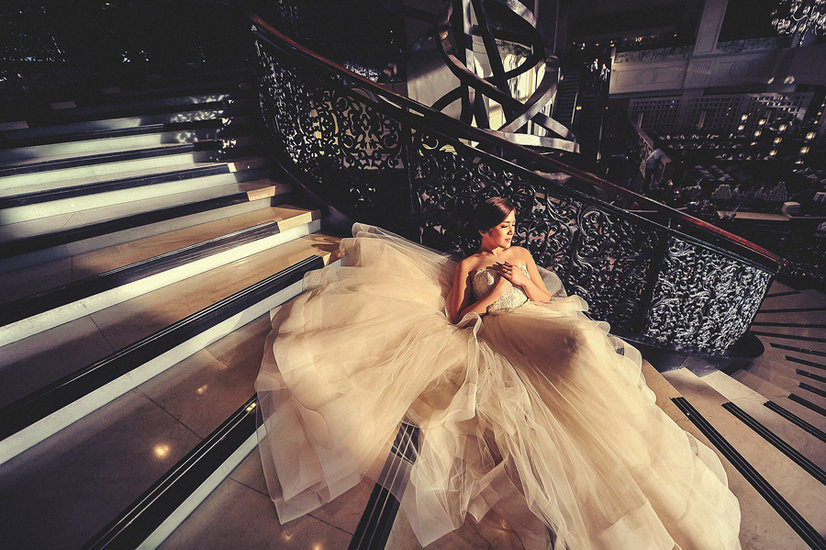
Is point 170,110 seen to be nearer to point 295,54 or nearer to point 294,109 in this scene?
point 294,109

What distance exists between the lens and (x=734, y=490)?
5.90ft

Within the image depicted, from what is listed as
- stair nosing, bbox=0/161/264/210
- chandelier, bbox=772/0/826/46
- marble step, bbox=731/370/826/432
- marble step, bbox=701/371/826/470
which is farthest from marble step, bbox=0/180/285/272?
chandelier, bbox=772/0/826/46

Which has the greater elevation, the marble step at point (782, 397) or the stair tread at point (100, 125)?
the stair tread at point (100, 125)

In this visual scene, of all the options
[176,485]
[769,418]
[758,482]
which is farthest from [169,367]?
[769,418]

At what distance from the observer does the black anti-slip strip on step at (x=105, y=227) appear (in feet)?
6.24

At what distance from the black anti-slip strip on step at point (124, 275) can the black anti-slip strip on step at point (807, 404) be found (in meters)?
5.36

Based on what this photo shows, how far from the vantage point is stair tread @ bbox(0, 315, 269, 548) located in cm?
103

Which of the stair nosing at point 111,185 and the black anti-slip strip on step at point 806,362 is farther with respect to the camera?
the black anti-slip strip on step at point 806,362

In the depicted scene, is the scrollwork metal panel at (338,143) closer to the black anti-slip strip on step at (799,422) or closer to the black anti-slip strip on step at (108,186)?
the black anti-slip strip on step at (108,186)

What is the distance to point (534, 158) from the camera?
2348 mm

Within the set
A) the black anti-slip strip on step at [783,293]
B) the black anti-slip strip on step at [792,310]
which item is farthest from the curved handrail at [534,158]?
the black anti-slip strip on step at [783,293]

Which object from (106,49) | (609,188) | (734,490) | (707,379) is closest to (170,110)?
(106,49)

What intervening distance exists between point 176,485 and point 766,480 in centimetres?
317

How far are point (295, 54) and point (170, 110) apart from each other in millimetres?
2027
